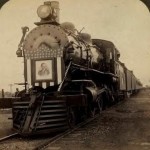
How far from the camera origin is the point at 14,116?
7.43 metres

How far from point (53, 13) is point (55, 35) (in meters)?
0.61

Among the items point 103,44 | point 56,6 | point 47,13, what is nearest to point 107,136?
point 47,13

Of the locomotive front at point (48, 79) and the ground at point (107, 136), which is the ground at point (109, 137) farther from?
the locomotive front at point (48, 79)

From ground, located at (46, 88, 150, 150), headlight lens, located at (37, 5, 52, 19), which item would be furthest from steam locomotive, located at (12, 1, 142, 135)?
ground, located at (46, 88, 150, 150)

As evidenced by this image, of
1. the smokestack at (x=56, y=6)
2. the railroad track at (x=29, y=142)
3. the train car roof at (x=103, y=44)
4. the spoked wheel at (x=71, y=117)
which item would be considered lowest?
the railroad track at (x=29, y=142)

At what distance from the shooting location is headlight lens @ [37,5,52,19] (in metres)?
7.77

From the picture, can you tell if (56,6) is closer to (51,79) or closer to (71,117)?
(51,79)

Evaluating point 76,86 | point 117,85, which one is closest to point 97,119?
point 76,86

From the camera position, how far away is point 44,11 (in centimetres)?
780

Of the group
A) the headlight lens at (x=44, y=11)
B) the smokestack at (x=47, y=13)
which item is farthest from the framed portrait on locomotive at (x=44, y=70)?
the headlight lens at (x=44, y=11)

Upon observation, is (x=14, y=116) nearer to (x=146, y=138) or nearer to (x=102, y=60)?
(x=146, y=138)

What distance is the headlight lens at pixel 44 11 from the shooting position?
777cm

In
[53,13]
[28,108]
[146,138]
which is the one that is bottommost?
[146,138]

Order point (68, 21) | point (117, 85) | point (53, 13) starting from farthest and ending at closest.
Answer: point (117, 85)
point (68, 21)
point (53, 13)
